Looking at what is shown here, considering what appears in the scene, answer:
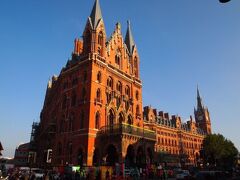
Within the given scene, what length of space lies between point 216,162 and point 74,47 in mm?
56557

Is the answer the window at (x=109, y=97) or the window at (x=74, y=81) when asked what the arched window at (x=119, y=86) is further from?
the window at (x=74, y=81)

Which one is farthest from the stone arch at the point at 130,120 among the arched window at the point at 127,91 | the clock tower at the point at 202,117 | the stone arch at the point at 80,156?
the clock tower at the point at 202,117

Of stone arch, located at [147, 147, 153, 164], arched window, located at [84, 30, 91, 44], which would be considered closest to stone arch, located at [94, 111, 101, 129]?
stone arch, located at [147, 147, 153, 164]

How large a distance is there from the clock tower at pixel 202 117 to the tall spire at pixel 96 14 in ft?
304

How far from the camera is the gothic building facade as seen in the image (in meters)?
38.1

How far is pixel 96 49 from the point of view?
43469mm

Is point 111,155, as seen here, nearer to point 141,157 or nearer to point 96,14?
point 141,157

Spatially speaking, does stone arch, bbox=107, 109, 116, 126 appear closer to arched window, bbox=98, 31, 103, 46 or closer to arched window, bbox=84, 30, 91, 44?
arched window, bbox=98, 31, 103, 46

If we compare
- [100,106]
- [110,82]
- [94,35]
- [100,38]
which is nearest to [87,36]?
[94,35]

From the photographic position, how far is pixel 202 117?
124875 millimetres

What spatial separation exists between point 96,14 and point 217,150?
52953 millimetres

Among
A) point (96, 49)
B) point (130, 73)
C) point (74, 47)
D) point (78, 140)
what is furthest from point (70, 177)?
point (74, 47)

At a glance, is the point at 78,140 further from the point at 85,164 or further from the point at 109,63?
the point at 109,63

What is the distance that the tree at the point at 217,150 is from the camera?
72.2 m
